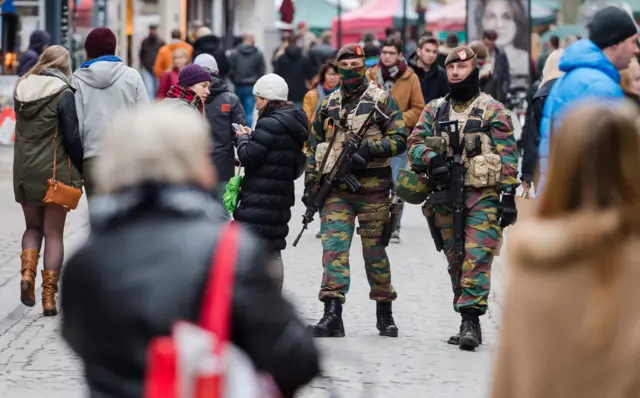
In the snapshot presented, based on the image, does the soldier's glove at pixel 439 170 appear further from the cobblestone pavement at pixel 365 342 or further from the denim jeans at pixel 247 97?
the denim jeans at pixel 247 97

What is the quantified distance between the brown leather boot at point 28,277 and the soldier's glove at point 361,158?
91.5 inches

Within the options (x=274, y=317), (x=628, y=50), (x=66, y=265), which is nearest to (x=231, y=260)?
(x=274, y=317)

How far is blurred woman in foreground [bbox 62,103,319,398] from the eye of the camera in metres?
3.37

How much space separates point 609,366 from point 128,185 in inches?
44.1

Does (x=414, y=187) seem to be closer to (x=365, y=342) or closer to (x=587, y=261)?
(x=365, y=342)

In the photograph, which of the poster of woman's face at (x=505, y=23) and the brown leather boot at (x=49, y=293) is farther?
the poster of woman's face at (x=505, y=23)

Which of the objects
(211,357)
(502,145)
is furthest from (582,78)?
(211,357)

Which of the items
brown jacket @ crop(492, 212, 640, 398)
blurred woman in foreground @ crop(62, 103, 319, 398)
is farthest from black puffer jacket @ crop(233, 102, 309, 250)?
brown jacket @ crop(492, 212, 640, 398)

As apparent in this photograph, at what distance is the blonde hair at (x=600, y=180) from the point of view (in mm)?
3148

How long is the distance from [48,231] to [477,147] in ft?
9.83

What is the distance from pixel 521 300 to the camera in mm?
3250

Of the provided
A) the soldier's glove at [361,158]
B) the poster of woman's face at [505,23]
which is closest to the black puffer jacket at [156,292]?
the soldier's glove at [361,158]

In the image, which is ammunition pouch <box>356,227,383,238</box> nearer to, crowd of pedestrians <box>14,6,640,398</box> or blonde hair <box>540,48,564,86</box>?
crowd of pedestrians <box>14,6,640,398</box>

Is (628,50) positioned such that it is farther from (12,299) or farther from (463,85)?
(12,299)
